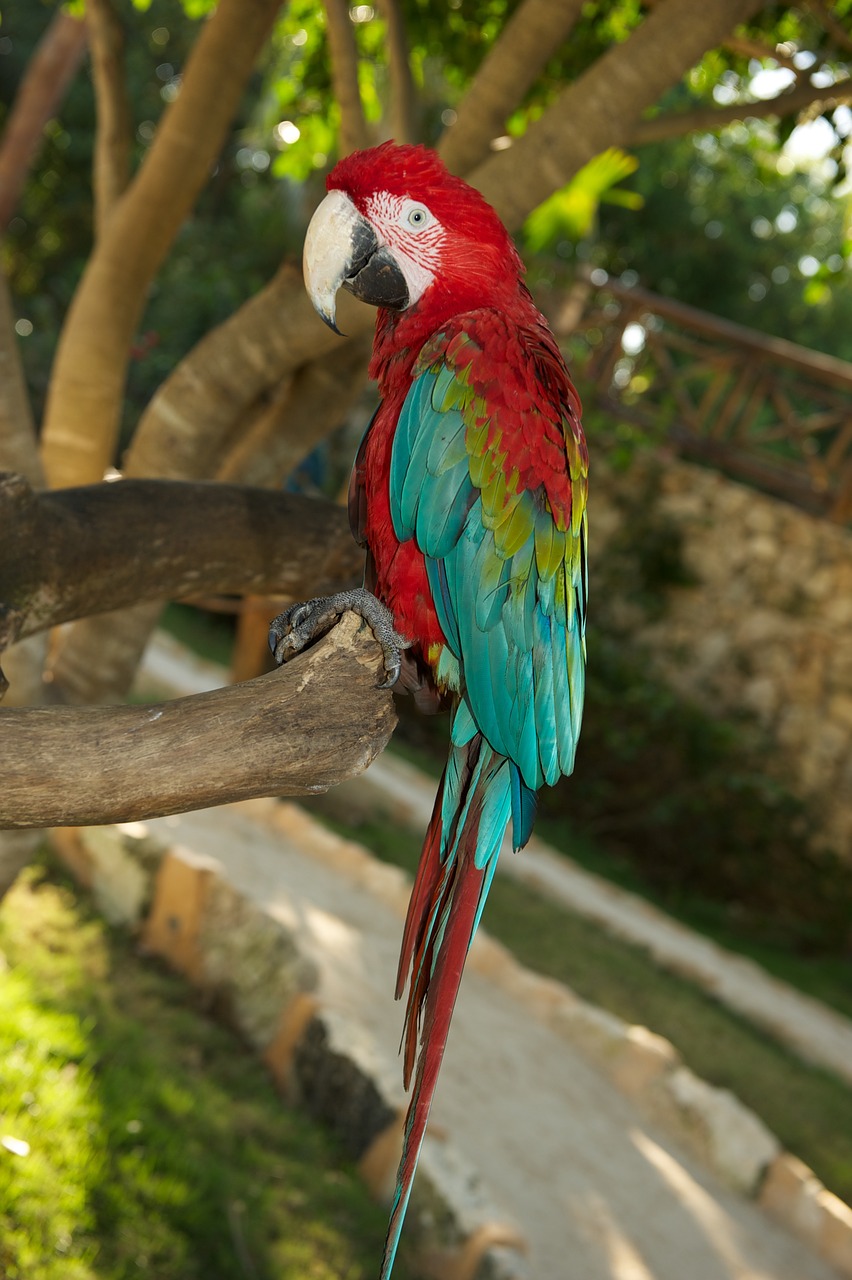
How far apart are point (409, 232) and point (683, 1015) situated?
3.95m

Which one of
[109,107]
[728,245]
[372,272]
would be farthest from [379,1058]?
[728,245]

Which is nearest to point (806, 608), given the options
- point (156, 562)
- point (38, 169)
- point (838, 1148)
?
point (838, 1148)

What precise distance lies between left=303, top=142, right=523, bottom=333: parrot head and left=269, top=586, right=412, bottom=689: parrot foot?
0.34 meters

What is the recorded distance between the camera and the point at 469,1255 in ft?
8.38

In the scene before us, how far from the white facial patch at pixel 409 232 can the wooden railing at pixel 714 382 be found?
18.8 ft

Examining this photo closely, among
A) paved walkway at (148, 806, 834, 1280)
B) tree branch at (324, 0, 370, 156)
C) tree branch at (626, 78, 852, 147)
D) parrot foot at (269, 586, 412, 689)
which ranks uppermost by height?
tree branch at (626, 78, 852, 147)

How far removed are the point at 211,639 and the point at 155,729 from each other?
7052mm

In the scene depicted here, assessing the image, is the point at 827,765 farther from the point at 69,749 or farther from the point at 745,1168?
the point at 69,749

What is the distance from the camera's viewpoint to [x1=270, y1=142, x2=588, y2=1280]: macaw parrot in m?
1.39

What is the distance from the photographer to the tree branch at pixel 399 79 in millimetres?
2775

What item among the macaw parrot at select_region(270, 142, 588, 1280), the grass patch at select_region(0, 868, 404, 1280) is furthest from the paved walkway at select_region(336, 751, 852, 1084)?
the macaw parrot at select_region(270, 142, 588, 1280)

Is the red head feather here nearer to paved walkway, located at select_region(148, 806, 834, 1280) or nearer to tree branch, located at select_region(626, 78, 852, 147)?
tree branch, located at select_region(626, 78, 852, 147)

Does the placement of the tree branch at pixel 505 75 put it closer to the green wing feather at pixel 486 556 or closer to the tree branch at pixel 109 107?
the tree branch at pixel 109 107

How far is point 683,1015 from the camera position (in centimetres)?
461
